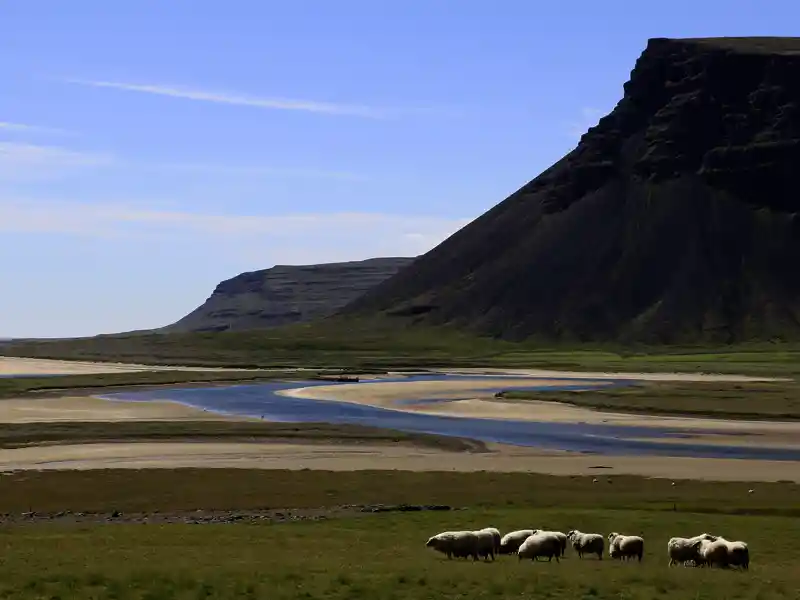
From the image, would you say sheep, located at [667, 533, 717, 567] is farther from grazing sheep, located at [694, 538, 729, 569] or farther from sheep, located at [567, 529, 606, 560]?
sheep, located at [567, 529, 606, 560]

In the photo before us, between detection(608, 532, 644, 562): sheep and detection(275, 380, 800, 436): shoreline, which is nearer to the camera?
detection(608, 532, 644, 562): sheep

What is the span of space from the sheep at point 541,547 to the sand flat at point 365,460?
878 inches

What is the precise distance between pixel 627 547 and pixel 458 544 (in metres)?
4.60

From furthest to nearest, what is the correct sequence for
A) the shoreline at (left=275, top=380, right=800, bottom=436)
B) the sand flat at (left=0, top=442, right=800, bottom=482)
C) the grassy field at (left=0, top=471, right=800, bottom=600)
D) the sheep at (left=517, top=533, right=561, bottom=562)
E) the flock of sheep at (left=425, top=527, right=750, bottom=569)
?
1. the shoreline at (left=275, top=380, right=800, bottom=436)
2. the sand flat at (left=0, top=442, right=800, bottom=482)
3. the sheep at (left=517, top=533, right=561, bottom=562)
4. the flock of sheep at (left=425, top=527, right=750, bottom=569)
5. the grassy field at (left=0, top=471, right=800, bottom=600)

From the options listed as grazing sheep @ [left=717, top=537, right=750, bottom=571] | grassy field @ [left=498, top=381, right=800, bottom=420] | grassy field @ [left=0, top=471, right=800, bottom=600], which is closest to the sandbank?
grassy field @ [left=498, top=381, right=800, bottom=420]

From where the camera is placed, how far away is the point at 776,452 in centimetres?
6109

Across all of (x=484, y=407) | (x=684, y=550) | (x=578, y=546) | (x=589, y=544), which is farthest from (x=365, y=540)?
(x=484, y=407)

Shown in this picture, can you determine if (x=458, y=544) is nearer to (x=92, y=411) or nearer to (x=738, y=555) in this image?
(x=738, y=555)

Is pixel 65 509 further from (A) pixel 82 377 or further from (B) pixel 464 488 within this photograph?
(A) pixel 82 377

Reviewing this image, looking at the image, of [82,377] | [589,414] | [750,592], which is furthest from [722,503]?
[82,377]

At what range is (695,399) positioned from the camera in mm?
96062

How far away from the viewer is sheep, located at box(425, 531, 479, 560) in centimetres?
2831

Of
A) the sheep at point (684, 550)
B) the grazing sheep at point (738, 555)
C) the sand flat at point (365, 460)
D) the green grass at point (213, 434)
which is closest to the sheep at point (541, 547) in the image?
the sheep at point (684, 550)

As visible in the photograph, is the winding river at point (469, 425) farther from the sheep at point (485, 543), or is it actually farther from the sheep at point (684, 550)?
the sheep at point (485, 543)
